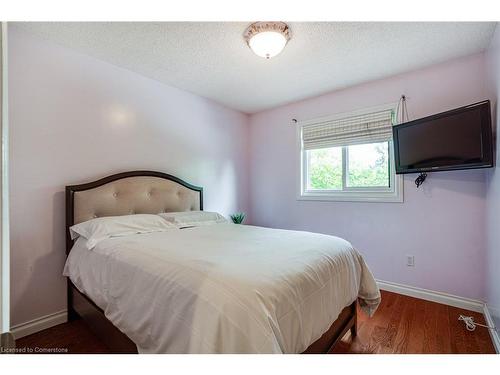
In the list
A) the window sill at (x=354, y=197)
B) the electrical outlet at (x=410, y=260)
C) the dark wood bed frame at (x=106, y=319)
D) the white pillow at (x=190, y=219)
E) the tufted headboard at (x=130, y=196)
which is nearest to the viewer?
the dark wood bed frame at (x=106, y=319)

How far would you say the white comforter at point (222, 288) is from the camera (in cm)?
93

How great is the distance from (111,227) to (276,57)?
209 centimetres

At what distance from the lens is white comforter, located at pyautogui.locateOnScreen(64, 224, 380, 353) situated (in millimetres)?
931

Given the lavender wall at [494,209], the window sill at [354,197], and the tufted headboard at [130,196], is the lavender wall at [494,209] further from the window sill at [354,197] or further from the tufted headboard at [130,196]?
the tufted headboard at [130,196]

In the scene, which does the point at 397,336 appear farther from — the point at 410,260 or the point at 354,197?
the point at 354,197

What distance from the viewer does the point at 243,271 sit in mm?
1125

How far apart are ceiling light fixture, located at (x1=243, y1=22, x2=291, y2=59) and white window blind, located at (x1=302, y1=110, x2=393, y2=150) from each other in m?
1.46

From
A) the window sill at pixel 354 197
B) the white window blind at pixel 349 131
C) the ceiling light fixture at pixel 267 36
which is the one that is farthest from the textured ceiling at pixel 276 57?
the window sill at pixel 354 197

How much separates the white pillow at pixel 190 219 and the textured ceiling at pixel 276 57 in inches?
59.6

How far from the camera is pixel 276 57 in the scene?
2.30 metres

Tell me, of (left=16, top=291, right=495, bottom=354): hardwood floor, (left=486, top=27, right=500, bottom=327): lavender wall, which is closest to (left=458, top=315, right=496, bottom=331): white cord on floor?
(left=16, top=291, right=495, bottom=354): hardwood floor

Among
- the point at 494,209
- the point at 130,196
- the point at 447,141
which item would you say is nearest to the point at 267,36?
the point at 447,141

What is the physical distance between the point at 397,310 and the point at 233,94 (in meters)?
3.02

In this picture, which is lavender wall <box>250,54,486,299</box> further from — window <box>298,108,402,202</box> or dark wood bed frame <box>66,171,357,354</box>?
dark wood bed frame <box>66,171,357,354</box>
